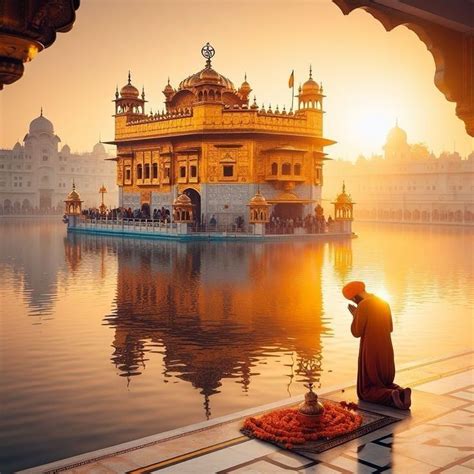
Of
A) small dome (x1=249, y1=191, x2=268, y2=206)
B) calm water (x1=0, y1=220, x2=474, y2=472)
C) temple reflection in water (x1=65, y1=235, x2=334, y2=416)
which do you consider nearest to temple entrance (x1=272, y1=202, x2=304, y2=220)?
small dome (x1=249, y1=191, x2=268, y2=206)

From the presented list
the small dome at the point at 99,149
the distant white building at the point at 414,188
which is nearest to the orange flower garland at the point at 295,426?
the distant white building at the point at 414,188

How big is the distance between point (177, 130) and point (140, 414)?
1304 inches

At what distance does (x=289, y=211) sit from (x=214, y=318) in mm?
27507

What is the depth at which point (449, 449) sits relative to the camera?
5.05 metres

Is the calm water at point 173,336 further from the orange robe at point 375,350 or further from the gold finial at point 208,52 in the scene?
the gold finial at point 208,52

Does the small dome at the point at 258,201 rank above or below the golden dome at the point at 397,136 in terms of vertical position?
below

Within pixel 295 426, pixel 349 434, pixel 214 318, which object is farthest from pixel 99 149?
pixel 349 434

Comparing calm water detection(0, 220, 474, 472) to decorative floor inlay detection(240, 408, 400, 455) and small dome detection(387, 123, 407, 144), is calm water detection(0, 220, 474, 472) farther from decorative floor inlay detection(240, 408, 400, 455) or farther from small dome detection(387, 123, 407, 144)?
small dome detection(387, 123, 407, 144)

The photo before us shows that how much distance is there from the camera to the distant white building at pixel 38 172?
79000mm

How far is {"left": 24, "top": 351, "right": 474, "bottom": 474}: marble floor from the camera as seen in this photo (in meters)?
4.67

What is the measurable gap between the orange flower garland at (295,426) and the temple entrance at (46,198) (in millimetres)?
80616

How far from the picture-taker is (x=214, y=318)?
37.7ft

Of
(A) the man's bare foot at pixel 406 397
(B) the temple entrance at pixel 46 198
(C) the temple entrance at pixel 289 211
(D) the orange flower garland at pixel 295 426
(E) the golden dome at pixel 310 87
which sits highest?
(E) the golden dome at pixel 310 87

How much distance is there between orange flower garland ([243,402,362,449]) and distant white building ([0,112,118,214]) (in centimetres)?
7482
